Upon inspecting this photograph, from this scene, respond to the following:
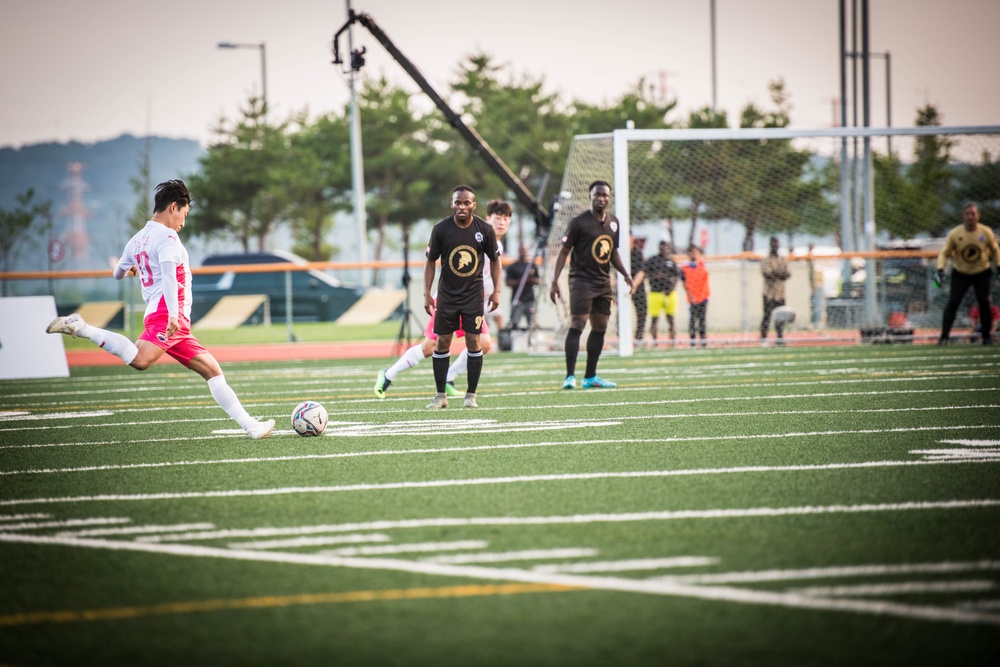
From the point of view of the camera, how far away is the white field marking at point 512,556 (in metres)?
4.66

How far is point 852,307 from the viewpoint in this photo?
23984 millimetres

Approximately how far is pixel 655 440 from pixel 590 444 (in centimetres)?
51

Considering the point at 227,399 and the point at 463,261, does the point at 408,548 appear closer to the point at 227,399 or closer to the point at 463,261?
the point at 227,399

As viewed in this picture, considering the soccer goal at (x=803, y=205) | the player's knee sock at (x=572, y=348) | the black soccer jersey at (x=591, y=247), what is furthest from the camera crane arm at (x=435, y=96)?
the player's knee sock at (x=572, y=348)

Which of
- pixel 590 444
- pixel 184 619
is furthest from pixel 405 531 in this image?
pixel 590 444

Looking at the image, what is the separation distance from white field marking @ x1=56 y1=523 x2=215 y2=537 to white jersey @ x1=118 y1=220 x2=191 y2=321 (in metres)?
3.00

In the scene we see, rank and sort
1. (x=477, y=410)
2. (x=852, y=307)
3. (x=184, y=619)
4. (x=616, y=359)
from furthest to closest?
1. (x=852, y=307)
2. (x=616, y=359)
3. (x=477, y=410)
4. (x=184, y=619)

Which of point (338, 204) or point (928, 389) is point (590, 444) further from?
point (338, 204)

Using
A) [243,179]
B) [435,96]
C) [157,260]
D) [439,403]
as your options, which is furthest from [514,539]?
[243,179]

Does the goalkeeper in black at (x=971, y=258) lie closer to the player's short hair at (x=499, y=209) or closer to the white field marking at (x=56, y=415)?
the player's short hair at (x=499, y=209)

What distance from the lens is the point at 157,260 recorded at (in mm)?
8242

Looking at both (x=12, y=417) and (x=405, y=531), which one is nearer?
(x=405, y=531)

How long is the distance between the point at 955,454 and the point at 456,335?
238 inches

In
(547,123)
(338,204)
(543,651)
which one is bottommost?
(543,651)
